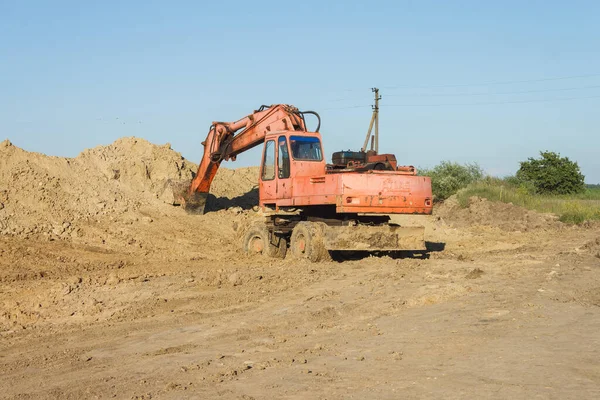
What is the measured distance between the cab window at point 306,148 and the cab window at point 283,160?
20 cm

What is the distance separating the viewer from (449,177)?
37438 mm

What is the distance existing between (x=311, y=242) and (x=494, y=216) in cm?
1596

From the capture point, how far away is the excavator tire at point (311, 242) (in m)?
16.7

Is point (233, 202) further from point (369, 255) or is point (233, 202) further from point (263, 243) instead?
point (369, 255)

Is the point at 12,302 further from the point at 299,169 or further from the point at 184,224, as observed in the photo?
the point at 184,224

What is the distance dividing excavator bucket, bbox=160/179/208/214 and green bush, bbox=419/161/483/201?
16.0 meters

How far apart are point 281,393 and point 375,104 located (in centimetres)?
3711

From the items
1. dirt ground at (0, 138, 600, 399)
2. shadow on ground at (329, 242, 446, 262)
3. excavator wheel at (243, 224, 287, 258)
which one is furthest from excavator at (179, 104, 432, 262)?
shadow on ground at (329, 242, 446, 262)

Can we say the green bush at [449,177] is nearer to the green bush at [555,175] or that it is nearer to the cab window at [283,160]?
the green bush at [555,175]

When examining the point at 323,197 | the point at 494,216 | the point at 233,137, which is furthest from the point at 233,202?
the point at 494,216

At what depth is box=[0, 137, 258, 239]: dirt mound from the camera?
20.1m

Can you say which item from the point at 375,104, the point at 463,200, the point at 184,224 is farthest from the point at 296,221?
the point at 375,104

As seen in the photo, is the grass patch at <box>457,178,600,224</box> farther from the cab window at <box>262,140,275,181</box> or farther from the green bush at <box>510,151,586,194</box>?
the cab window at <box>262,140,275,181</box>

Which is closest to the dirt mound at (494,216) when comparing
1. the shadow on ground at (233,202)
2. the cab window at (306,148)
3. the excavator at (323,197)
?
the shadow on ground at (233,202)
